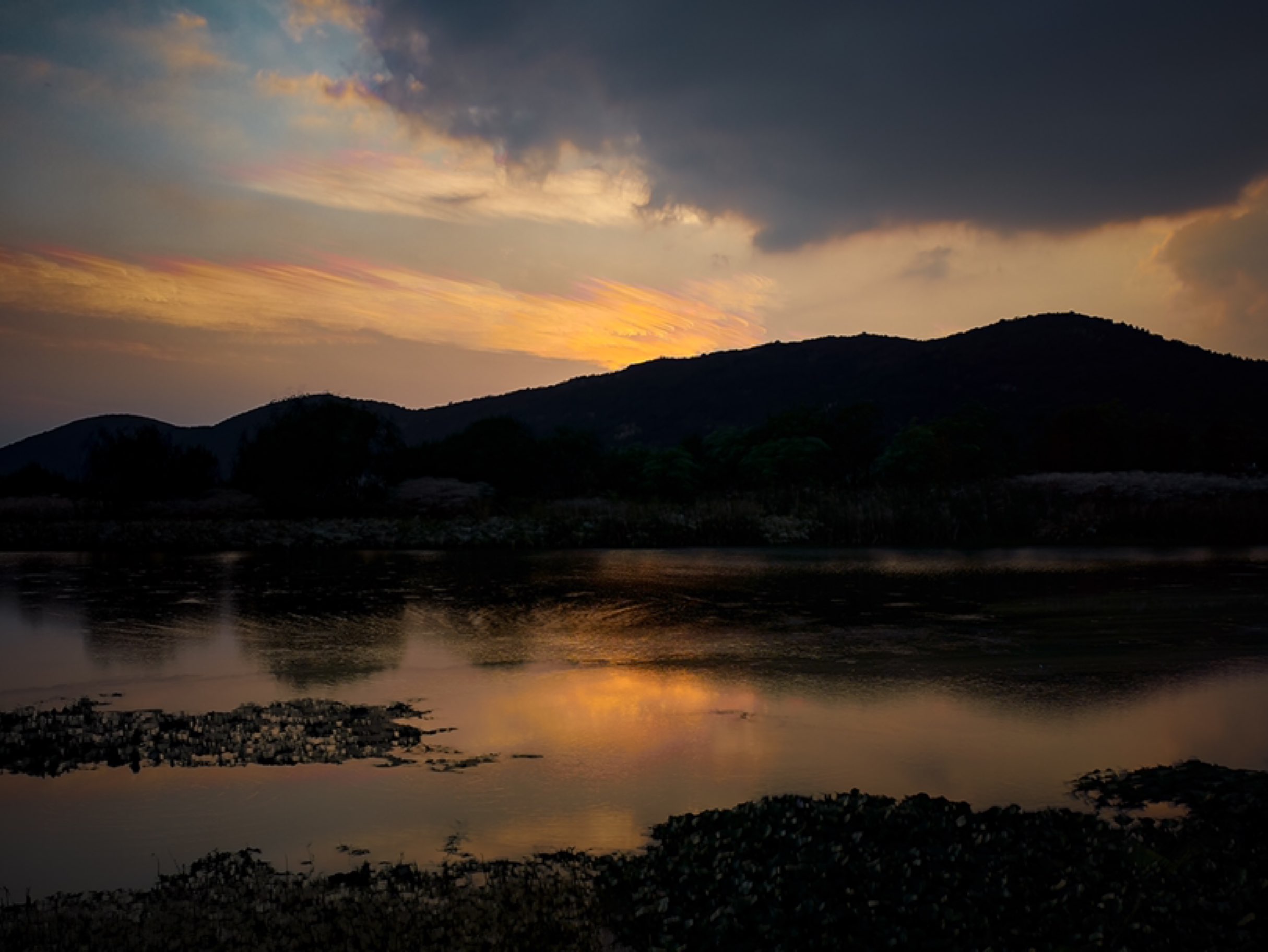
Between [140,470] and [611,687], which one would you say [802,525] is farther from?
[140,470]

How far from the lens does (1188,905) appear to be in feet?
15.4

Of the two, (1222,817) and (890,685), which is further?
(890,685)

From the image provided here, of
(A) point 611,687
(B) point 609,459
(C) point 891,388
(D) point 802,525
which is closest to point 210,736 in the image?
(A) point 611,687

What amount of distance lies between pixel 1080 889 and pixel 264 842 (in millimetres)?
4481

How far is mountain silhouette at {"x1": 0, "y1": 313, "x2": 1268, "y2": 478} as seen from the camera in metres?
79.0

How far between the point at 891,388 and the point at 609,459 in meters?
55.2

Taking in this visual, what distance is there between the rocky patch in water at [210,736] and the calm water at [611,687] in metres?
0.24

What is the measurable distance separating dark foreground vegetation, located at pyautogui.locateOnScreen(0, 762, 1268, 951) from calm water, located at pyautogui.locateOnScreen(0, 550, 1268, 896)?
1.53 ft

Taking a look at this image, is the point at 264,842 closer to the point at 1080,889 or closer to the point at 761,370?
the point at 1080,889

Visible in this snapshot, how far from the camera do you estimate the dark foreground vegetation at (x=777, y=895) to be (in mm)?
4543

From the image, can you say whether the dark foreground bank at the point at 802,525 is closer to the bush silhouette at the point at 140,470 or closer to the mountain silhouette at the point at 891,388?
the bush silhouette at the point at 140,470

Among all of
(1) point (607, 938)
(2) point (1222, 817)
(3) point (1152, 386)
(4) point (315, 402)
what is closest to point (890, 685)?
(2) point (1222, 817)

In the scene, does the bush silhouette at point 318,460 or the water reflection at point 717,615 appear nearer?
the water reflection at point 717,615

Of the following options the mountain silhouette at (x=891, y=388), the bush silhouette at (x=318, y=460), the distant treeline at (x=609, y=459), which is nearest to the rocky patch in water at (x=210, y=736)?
the bush silhouette at (x=318, y=460)
